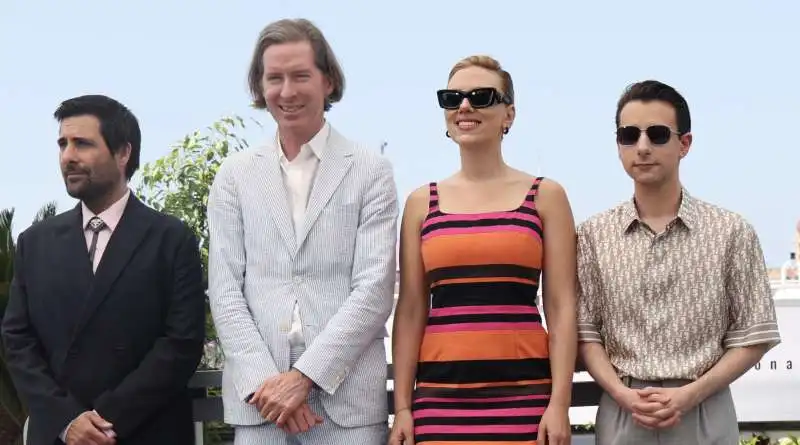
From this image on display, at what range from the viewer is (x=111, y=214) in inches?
179

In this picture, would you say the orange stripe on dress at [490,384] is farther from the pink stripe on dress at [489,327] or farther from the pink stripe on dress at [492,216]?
the pink stripe on dress at [492,216]

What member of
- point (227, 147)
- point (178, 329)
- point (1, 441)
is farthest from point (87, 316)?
point (227, 147)

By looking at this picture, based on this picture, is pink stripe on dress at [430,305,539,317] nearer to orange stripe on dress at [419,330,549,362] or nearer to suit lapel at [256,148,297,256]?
orange stripe on dress at [419,330,549,362]

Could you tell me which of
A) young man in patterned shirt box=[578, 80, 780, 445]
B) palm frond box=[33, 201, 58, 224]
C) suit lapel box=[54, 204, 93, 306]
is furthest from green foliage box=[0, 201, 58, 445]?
young man in patterned shirt box=[578, 80, 780, 445]

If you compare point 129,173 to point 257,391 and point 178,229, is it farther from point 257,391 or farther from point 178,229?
point 257,391

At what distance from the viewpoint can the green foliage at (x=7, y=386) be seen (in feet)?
22.4

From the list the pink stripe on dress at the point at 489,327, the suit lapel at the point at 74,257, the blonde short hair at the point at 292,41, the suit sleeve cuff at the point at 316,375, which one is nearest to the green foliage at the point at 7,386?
the suit lapel at the point at 74,257

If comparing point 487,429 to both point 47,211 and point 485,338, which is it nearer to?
point 485,338

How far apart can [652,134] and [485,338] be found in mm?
967

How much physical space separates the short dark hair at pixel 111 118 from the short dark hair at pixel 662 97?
6.38 ft

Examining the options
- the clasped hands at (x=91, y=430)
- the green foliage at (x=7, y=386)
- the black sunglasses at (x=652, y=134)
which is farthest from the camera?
the green foliage at (x=7, y=386)

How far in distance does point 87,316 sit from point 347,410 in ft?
3.62

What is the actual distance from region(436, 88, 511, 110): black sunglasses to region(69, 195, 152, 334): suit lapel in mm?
1294

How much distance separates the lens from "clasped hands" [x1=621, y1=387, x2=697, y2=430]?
393 cm
